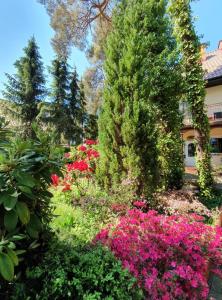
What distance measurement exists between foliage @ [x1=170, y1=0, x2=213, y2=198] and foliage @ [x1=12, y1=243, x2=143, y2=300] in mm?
8213

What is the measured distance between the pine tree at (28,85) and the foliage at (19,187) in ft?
64.1

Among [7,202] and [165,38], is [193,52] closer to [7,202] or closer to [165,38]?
[165,38]

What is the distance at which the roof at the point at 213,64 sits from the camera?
20250 mm

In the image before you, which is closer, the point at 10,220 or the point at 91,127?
the point at 10,220

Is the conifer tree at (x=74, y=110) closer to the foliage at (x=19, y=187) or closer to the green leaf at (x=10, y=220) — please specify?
the foliage at (x=19, y=187)

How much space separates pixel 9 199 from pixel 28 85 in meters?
21.7

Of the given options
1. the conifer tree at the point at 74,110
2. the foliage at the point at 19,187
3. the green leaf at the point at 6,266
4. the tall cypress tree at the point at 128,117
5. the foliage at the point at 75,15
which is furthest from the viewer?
the conifer tree at the point at 74,110

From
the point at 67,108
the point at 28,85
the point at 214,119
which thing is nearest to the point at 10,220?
the point at 214,119

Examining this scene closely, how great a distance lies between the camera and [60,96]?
869 inches

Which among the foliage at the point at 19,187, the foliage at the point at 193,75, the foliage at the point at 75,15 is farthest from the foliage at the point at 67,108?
the foliage at the point at 19,187

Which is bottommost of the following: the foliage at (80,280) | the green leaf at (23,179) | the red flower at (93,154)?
the foliage at (80,280)

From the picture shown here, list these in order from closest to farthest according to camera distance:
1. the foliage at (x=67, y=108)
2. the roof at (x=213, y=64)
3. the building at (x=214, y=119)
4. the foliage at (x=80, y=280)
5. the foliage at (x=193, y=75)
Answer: the foliage at (x=80, y=280) < the foliage at (x=193, y=75) < the building at (x=214, y=119) < the roof at (x=213, y=64) < the foliage at (x=67, y=108)

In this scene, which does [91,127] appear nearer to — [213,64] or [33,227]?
[213,64]

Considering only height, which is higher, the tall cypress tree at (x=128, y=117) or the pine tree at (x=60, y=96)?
the pine tree at (x=60, y=96)
